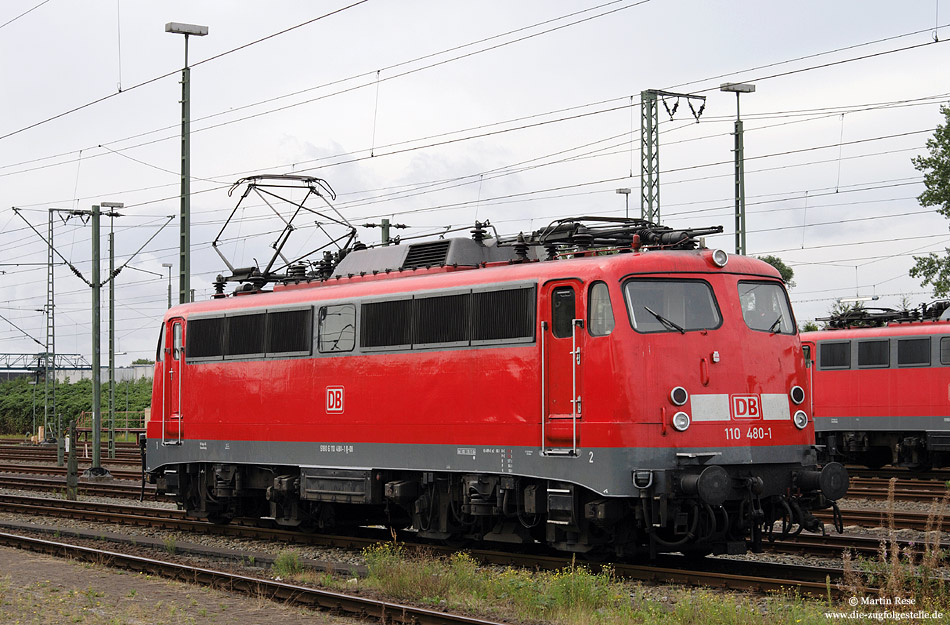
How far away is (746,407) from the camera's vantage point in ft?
45.6

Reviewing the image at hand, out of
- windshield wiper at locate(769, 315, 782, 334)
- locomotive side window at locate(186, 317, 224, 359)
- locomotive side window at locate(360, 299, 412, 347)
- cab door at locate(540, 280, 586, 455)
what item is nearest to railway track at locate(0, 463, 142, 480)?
locomotive side window at locate(186, 317, 224, 359)

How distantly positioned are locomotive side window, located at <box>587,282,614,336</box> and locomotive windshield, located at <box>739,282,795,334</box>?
1750mm

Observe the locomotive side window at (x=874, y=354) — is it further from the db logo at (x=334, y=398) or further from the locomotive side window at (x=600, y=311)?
the locomotive side window at (x=600, y=311)

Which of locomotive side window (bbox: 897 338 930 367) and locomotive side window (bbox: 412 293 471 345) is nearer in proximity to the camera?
locomotive side window (bbox: 412 293 471 345)

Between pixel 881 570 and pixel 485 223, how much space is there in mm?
7499

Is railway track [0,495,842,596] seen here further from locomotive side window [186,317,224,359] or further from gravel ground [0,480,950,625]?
locomotive side window [186,317,224,359]

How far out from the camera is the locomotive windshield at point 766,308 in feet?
47.4

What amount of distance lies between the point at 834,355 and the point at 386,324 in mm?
18547

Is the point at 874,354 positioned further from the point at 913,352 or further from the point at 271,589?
the point at 271,589

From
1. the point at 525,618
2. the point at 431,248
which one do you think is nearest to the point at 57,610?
the point at 525,618

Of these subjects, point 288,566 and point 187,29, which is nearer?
point 288,566

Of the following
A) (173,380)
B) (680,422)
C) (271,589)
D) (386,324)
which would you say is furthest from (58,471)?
(680,422)

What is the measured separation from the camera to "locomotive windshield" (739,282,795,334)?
14.4 m

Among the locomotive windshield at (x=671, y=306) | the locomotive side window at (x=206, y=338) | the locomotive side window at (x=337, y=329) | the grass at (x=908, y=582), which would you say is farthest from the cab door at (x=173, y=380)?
the grass at (x=908, y=582)
